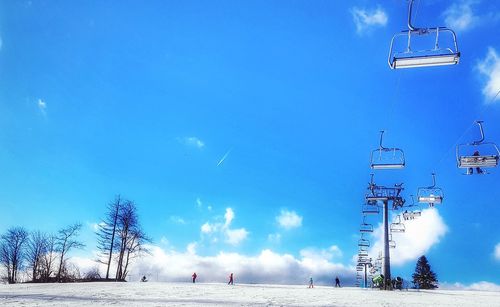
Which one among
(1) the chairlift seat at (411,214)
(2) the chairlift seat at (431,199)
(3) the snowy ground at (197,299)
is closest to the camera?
(3) the snowy ground at (197,299)

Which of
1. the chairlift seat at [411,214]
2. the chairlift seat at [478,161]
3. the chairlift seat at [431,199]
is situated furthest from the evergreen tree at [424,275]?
the chairlift seat at [478,161]

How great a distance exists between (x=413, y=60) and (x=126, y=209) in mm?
47760

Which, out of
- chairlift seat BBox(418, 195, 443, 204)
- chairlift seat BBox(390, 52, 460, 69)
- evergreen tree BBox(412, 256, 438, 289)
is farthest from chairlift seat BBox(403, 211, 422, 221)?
evergreen tree BBox(412, 256, 438, 289)

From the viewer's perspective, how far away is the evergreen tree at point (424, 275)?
329 feet

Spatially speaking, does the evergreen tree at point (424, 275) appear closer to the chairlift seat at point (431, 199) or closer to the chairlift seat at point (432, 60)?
the chairlift seat at point (431, 199)

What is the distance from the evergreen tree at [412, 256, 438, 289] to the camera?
100 m

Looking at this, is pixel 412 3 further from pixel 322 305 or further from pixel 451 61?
pixel 322 305

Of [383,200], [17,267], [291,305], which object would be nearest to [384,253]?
[383,200]

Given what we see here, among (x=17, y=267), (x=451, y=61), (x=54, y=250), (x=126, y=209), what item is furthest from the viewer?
(x=17, y=267)

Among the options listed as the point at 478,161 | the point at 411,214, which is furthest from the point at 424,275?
the point at 478,161

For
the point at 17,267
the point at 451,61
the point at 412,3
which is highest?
the point at 412,3

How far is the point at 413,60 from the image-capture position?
11945mm

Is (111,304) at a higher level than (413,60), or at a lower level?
lower

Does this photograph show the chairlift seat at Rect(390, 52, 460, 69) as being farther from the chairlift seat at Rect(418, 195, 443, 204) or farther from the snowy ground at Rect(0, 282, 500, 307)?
the chairlift seat at Rect(418, 195, 443, 204)
